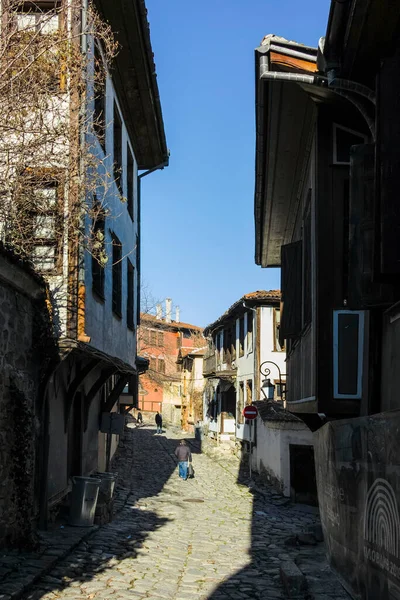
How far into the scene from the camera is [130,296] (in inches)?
719

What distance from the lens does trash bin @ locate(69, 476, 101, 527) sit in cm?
1193

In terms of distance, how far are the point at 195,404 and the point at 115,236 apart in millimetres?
37327

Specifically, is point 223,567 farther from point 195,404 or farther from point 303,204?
point 195,404

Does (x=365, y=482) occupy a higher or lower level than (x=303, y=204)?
lower

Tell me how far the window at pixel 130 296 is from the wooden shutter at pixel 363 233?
38.4 ft

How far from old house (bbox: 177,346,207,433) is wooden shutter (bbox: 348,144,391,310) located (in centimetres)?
4266

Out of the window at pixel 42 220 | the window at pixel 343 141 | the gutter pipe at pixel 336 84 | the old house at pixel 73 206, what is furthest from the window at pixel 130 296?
the gutter pipe at pixel 336 84

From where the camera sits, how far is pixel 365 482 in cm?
534

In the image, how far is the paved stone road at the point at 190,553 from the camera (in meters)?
8.25

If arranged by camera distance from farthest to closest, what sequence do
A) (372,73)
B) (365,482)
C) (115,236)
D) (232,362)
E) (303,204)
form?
(232,362) < (115,236) < (303,204) < (372,73) < (365,482)

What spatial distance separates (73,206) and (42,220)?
533mm

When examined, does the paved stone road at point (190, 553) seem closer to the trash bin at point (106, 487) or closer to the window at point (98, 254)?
the trash bin at point (106, 487)

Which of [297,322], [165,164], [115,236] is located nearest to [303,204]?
[297,322]

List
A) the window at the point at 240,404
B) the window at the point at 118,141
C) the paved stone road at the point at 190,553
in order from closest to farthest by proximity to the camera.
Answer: the paved stone road at the point at 190,553 → the window at the point at 118,141 → the window at the point at 240,404
